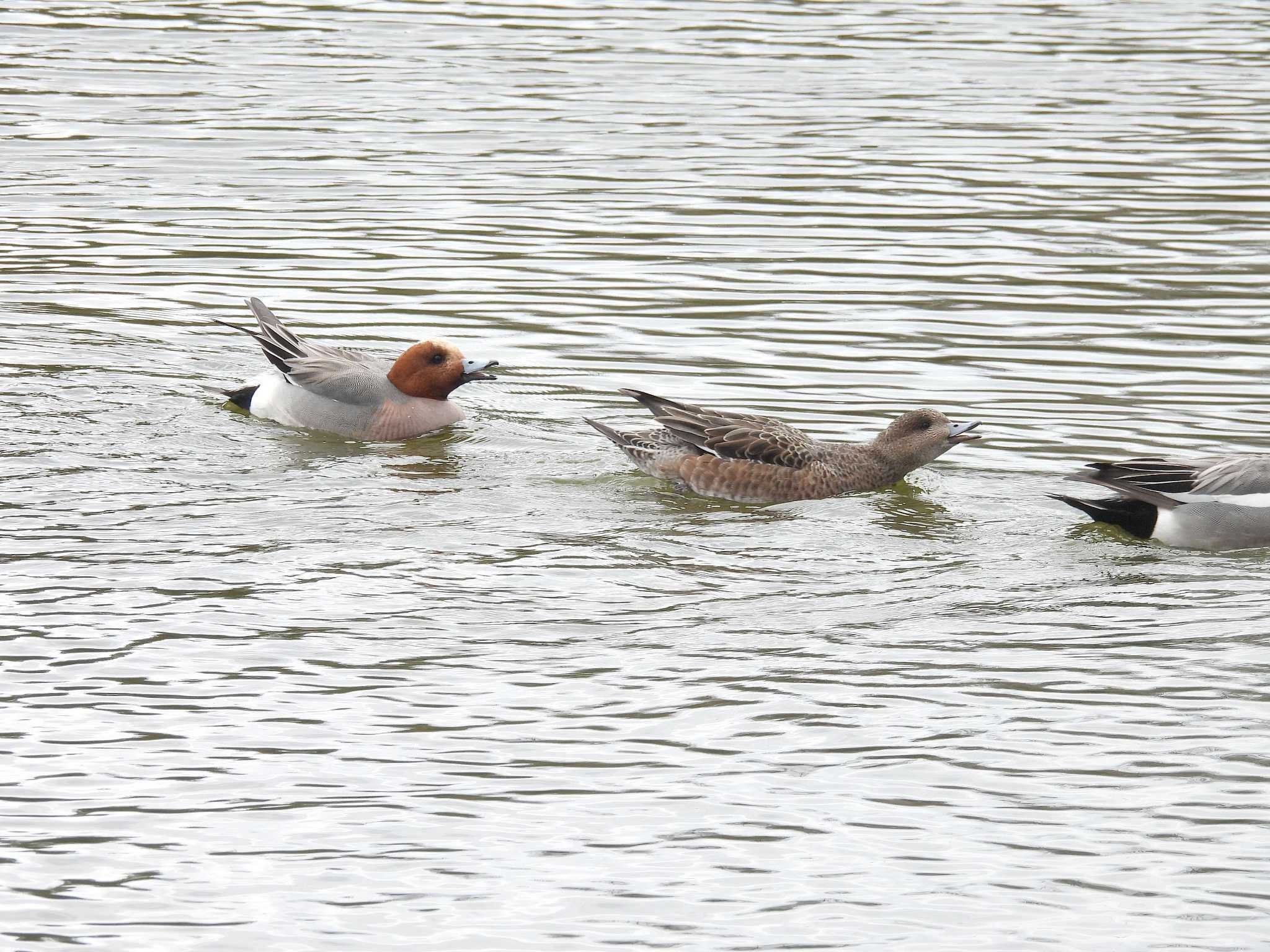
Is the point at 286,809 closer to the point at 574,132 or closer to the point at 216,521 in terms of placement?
the point at 216,521

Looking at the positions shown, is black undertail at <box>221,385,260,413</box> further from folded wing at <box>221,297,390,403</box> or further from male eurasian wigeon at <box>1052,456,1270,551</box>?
male eurasian wigeon at <box>1052,456,1270,551</box>

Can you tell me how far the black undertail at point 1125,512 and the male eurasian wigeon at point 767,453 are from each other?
3.37 ft

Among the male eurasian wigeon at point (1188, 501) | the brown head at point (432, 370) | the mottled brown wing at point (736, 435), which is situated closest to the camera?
the male eurasian wigeon at point (1188, 501)

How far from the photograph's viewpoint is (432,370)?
1199cm

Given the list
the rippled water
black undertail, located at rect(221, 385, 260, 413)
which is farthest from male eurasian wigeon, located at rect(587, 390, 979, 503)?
black undertail, located at rect(221, 385, 260, 413)

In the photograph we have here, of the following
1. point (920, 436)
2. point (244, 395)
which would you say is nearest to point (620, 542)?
point (920, 436)

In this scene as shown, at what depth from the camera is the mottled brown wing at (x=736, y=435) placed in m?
10.8

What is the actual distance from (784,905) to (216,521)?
4.49 m

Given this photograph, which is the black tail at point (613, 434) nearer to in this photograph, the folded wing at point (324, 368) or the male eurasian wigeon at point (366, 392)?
the male eurasian wigeon at point (366, 392)

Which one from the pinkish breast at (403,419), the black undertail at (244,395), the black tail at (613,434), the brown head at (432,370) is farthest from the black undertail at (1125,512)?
the black undertail at (244,395)

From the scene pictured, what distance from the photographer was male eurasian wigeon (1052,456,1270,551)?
977cm

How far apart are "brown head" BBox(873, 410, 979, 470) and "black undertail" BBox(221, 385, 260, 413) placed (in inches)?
143

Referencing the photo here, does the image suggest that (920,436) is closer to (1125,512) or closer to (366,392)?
(1125,512)

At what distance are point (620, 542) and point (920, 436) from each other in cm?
195
